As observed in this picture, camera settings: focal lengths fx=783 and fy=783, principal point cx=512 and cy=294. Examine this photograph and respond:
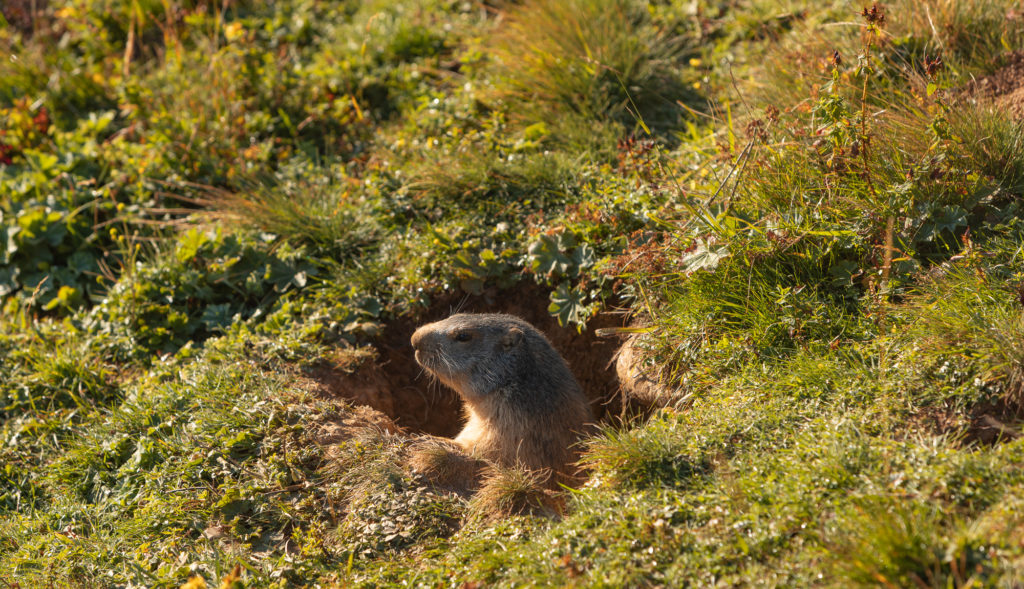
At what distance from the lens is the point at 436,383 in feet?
20.7

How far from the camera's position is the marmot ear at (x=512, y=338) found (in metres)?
5.18

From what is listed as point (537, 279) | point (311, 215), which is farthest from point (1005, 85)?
point (311, 215)

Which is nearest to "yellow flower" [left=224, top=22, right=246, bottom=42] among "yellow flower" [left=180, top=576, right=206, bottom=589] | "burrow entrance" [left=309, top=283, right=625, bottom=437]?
"burrow entrance" [left=309, top=283, right=625, bottom=437]

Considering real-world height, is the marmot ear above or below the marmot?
above

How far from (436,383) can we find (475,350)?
1.17 metres

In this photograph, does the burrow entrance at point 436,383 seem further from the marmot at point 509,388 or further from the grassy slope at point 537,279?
the marmot at point 509,388

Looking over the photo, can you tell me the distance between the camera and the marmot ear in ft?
17.0

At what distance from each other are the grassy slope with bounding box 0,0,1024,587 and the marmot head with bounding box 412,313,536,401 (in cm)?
42

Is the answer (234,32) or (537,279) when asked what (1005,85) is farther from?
(234,32)

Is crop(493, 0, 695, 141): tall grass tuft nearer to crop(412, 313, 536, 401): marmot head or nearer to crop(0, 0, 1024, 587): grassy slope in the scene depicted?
crop(0, 0, 1024, 587): grassy slope

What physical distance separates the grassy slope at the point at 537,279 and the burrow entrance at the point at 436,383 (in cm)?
23

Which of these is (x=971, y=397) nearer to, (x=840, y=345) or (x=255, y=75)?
(x=840, y=345)

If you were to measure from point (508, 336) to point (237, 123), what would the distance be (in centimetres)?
400

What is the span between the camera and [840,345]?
13.6 ft
